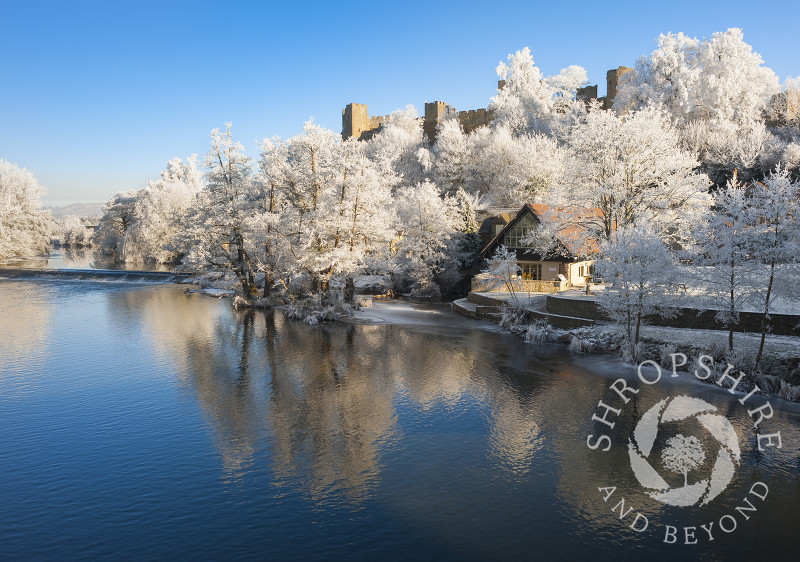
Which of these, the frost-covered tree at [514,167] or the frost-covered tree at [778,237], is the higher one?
the frost-covered tree at [514,167]

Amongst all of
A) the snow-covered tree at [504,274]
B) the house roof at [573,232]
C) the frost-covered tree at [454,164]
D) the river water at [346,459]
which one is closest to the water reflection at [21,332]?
the river water at [346,459]

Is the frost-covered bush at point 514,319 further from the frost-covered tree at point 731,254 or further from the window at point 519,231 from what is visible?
the window at point 519,231

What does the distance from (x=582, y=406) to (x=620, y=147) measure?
22.1 m

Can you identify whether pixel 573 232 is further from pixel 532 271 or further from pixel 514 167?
pixel 514 167

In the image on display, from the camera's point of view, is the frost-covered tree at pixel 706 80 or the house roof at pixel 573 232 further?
the frost-covered tree at pixel 706 80

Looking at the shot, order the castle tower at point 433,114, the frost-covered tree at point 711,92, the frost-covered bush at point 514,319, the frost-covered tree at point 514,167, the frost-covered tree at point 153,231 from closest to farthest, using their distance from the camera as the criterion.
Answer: the frost-covered bush at point 514,319 → the frost-covered tree at point 711,92 → the frost-covered tree at point 514,167 → the frost-covered tree at point 153,231 → the castle tower at point 433,114

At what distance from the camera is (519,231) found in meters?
46.2

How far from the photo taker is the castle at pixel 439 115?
79.4 metres

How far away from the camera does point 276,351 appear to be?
1139 inches

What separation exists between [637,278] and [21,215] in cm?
8972

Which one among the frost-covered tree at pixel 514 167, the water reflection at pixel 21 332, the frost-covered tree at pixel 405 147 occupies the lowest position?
the water reflection at pixel 21 332

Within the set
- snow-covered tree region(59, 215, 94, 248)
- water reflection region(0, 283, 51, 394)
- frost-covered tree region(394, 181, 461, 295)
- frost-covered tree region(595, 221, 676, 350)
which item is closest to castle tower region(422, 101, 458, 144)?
frost-covered tree region(394, 181, 461, 295)

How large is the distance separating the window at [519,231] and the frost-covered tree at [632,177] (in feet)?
28.0

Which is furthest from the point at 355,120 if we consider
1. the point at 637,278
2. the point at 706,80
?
the point at 637,278
